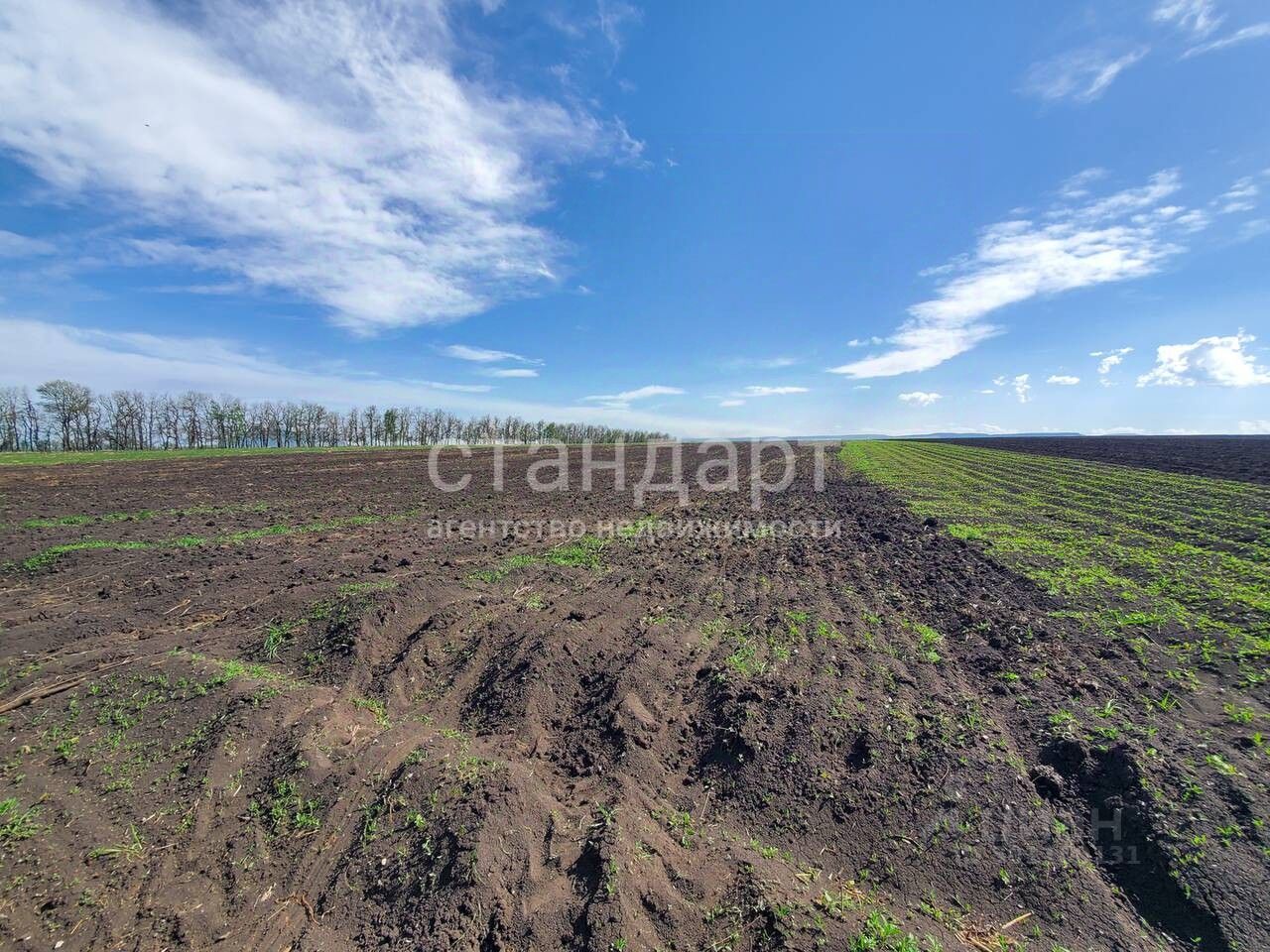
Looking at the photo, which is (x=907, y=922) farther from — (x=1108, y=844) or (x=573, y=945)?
(x=573, y=945)

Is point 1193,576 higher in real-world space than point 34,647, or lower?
higher

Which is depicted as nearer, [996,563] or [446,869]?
[446,869]

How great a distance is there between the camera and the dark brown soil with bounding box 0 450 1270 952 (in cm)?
282

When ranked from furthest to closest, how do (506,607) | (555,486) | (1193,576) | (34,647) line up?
(555,486) → (1193,576) → (506,607) → (34,647)

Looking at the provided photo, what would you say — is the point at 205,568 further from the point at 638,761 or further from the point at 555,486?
the point at 555,486

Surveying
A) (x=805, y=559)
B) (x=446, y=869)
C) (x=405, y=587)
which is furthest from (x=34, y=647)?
(x=805, y=559)

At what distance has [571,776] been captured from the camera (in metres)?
3.99

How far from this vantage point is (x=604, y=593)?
7785mm

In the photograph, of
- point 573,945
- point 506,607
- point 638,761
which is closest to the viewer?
point 573,945

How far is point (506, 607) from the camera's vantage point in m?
7.00

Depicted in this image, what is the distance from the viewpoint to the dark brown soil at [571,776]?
111 inches

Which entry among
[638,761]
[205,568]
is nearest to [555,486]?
[205,568]

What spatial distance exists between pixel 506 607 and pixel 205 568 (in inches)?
232

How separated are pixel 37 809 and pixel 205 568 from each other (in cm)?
618
